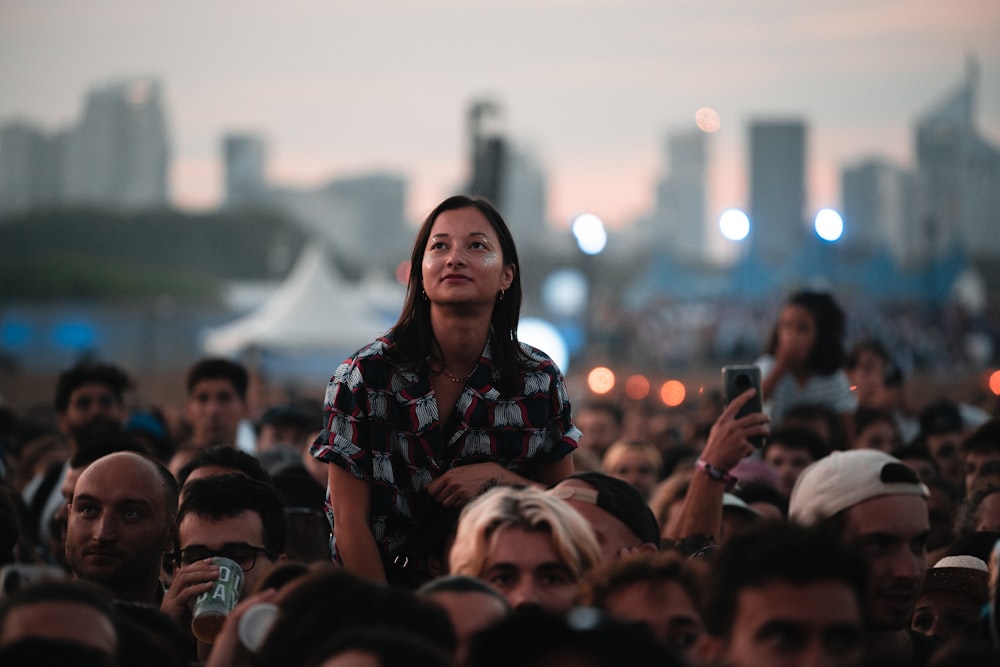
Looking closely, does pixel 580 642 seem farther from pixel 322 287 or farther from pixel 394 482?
pixel 322 287

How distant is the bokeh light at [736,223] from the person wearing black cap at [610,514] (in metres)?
9.77

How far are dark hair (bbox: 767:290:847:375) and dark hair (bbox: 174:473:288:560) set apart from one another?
4.46 meters

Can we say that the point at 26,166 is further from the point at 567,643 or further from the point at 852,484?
the point at 567,643

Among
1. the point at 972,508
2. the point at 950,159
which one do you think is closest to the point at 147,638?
the point at 972,508

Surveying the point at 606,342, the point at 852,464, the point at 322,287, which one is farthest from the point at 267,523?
the point at 606,342

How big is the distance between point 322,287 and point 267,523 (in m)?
26.3

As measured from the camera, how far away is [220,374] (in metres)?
9.48

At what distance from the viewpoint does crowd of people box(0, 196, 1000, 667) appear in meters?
3.30

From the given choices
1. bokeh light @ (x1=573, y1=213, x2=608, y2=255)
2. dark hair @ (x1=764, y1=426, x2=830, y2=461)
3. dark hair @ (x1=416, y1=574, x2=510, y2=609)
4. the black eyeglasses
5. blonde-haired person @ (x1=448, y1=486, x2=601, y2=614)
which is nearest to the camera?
dark hair @ (x1=416, y1=574, x2=510, y2=609)

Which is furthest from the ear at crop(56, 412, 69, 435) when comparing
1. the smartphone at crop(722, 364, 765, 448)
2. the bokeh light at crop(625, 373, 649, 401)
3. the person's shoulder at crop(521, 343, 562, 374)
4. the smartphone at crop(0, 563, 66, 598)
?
the bokeh light at crop(625, 373, 649, 401)

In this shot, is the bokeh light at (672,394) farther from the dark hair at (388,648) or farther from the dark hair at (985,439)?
the dark hair at (388,648)

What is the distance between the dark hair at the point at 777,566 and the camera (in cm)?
340

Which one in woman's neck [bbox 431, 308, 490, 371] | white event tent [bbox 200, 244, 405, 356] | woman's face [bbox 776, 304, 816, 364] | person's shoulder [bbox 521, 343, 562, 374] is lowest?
white event tent [bbox 200, 244, 405, 356]

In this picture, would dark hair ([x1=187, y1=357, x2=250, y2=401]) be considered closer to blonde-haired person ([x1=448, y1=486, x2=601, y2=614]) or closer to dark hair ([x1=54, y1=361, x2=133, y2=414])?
dark hair ([x1=54, y1=361, x2=133, y2=414])
